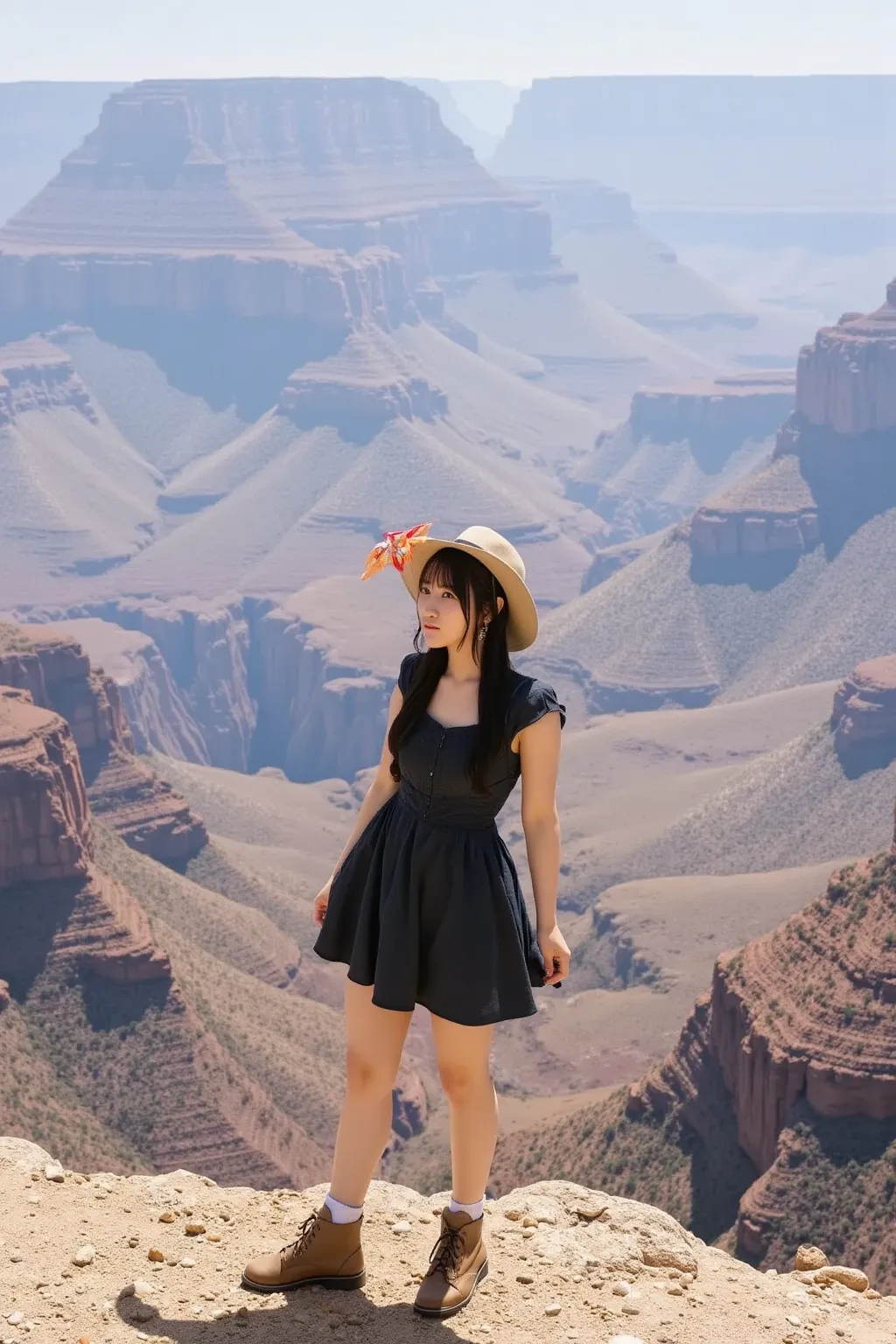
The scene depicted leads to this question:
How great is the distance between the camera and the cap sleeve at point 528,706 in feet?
45.1

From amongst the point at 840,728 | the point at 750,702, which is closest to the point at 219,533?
the point at 750,702

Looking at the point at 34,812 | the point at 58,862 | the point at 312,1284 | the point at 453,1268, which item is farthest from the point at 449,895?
the point at 58,862

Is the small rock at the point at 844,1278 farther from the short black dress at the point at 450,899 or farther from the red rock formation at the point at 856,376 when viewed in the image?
the red rock formation at the point at 856,376

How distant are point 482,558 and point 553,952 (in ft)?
9.21

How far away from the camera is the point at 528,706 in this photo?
1377 cm

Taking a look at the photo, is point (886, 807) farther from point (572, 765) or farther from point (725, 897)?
point (572, 765)

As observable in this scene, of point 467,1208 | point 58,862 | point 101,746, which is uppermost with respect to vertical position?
point 467,1208

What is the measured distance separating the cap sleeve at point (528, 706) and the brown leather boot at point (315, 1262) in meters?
3.68

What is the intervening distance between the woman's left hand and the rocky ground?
2.29 m

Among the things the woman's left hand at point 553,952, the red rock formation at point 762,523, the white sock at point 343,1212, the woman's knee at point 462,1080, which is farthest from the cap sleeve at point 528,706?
the red rock formation at point 762,523

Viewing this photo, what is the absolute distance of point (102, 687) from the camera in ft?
249

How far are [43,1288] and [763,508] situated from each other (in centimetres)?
12559

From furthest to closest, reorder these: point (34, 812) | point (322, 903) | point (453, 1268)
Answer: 1. point (34, 812)
2. point (322, 903)
3. point (453, 1268)

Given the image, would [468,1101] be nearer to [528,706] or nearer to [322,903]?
[322,903]
